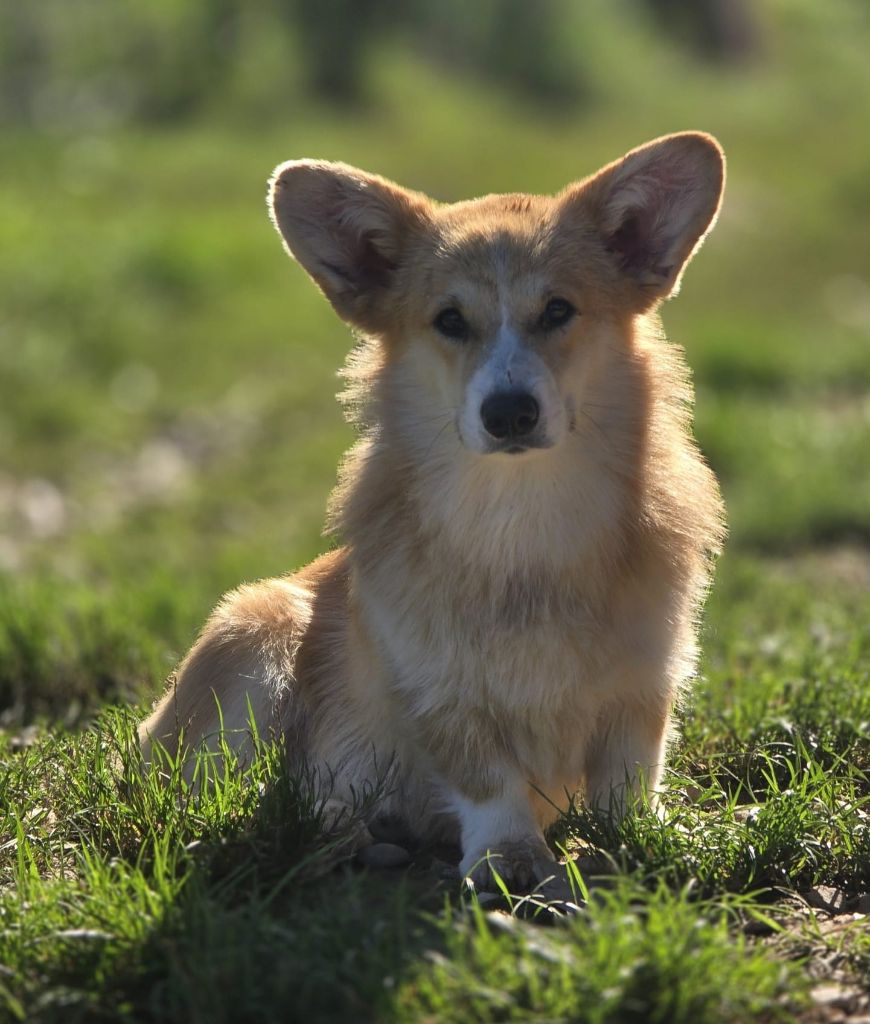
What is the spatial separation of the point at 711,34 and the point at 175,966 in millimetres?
19350

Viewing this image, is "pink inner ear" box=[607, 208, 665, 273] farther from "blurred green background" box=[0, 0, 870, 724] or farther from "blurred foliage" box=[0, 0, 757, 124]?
"blurred foliage" box=[0, 0, 757, 124]

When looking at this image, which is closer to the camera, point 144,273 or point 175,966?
point 175,966

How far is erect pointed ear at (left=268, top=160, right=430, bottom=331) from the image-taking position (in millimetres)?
3801

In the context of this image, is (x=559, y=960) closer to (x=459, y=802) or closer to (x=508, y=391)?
(x=459, y=802)

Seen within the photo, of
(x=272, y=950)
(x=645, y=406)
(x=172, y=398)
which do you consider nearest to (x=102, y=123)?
(x=172, y=398)

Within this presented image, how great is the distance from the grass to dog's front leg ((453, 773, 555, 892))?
3.3 inches

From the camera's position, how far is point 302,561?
6875 millimetres

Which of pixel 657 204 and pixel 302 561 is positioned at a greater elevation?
pixel 657 204

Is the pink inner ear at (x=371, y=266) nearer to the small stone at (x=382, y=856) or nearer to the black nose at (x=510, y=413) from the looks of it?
the black nose at (x=510, y=413)

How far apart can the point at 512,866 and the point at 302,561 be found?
3.69m

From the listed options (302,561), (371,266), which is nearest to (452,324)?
(371,266)

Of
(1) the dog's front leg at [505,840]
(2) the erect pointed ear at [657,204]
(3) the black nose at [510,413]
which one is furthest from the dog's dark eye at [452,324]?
(1) the dog's front leg at [505,840]

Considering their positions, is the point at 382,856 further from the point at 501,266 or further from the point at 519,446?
the point at 501,266

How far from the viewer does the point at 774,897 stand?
10.6 ft
